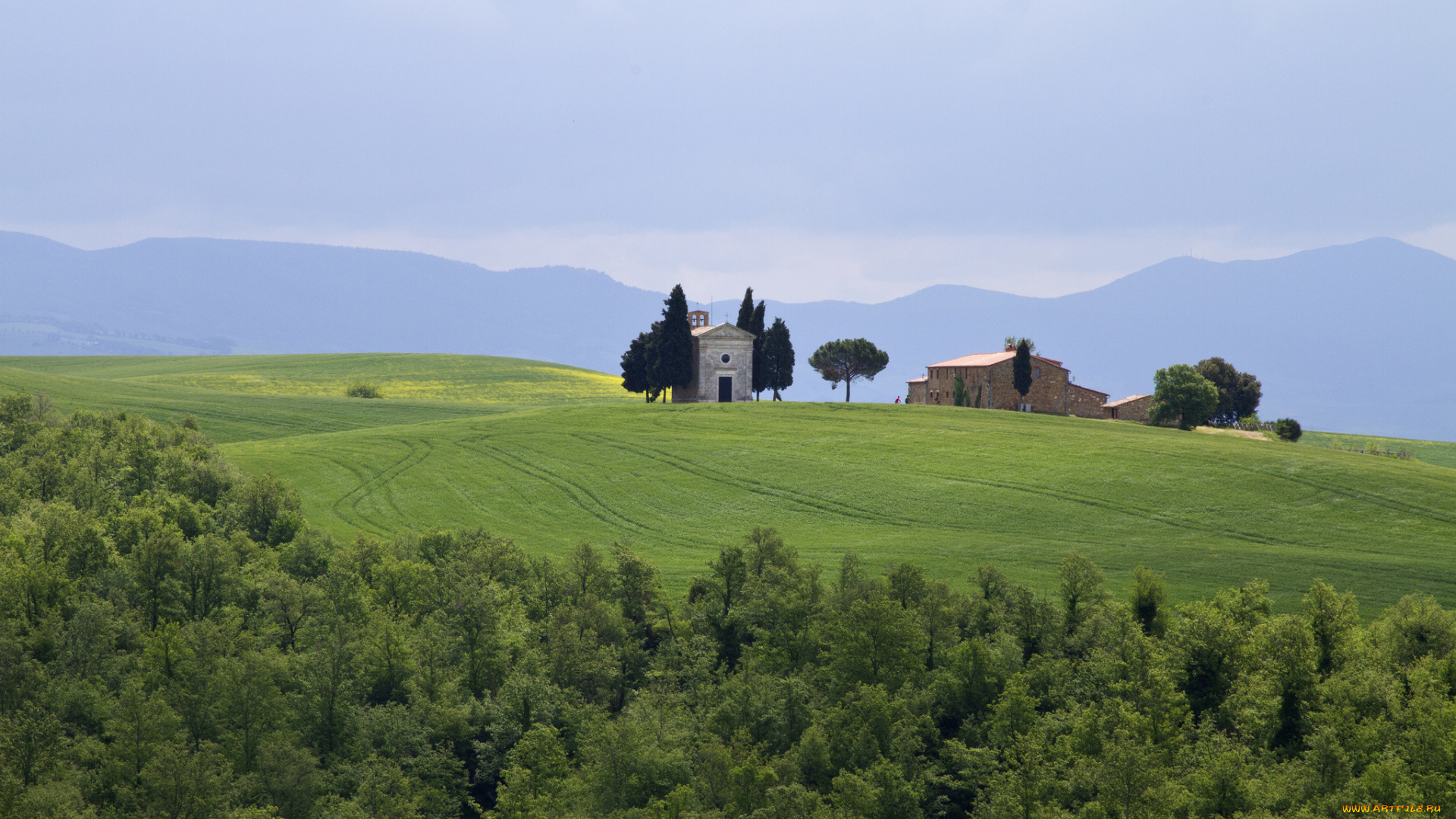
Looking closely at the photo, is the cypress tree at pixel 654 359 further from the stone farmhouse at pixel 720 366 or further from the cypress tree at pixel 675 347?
the stone farmhouse at pixel 720 366

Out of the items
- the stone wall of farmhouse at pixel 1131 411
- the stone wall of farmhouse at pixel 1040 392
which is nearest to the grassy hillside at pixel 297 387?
the stone wall of farmhouse at pixel 1040 392

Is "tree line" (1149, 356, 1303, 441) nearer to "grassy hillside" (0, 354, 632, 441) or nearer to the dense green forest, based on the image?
the dense green forest

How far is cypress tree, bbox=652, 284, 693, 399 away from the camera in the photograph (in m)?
90.6

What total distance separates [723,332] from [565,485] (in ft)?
128

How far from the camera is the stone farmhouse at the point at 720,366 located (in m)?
92.4

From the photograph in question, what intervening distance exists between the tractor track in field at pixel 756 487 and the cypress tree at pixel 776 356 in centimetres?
3102

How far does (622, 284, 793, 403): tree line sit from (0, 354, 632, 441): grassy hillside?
12.4m

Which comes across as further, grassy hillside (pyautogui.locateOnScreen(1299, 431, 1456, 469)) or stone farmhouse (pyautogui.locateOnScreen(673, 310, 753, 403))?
stone farmhouse (pyautogui.locateOnScreen(673, 310, 753, 403))

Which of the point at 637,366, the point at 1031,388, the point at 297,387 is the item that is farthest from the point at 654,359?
the point at 297,387

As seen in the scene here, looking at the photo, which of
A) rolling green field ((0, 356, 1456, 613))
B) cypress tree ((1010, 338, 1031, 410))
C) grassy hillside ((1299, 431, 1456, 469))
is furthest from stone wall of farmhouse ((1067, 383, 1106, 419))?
grassy hillside ((1299, 431, 1456, 469))

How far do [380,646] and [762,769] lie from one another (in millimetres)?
14859

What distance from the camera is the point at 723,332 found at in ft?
304

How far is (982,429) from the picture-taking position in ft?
231

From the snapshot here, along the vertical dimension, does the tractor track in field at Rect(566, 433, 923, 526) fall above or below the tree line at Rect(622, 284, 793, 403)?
below
